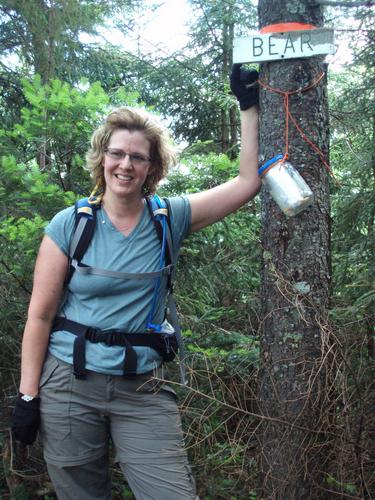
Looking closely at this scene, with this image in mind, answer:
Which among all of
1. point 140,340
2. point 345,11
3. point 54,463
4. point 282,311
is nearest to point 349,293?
point 282,311

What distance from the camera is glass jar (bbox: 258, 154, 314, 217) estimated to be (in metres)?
2.64

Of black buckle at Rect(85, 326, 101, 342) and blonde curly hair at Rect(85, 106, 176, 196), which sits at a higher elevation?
blonde curly hair at Rect(85, 106, 176, 196)

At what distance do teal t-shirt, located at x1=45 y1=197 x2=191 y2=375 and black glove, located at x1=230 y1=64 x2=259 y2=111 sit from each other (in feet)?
3.04

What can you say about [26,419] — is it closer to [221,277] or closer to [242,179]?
[242,179]

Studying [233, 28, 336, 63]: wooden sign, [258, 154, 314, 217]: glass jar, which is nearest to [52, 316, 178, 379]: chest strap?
[258, 154, 314, 217]: glass jar

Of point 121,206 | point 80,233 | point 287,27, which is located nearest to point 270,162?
point 287,27

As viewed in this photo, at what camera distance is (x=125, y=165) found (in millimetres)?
2914

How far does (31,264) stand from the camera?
404 cm

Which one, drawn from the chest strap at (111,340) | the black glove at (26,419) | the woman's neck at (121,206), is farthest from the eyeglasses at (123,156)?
the black glove at (26,419)

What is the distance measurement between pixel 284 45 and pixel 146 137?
89cm

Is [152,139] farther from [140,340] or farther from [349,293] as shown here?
[349,293]

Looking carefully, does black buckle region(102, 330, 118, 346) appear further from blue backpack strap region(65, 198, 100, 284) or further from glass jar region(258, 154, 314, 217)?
glass jar region(258, 154, 314, 217)

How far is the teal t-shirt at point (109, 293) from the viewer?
2.82 meters

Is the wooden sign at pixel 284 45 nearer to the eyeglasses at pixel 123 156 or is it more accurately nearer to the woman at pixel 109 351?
the woman at pixel 109 351
